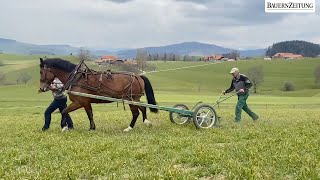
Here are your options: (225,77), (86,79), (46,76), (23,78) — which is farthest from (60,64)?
(225,77)

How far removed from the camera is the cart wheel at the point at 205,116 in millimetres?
14108

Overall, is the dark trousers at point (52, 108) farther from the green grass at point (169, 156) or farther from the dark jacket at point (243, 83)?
the dark jacket at point (243, 83)

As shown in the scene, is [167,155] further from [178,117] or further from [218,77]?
[218,77]

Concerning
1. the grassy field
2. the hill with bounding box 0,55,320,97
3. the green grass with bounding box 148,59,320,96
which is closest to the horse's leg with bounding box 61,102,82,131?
the grassy field

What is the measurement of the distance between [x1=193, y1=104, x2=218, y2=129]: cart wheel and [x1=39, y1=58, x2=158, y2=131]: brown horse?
2.28 metres

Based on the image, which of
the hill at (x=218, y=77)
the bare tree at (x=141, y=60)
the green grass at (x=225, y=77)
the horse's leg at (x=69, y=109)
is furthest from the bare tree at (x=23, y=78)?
the horse's leg at (x=69, y=109)

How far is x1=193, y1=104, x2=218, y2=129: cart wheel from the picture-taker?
14108mm

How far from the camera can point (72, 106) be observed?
14.0 m

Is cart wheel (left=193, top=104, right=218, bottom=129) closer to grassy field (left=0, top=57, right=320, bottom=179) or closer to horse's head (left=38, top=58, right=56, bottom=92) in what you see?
grassy field (left=0, top=57, right=320, bottom=179)

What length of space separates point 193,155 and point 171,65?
546 feet

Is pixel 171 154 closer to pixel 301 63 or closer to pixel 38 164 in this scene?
pixel 38 164

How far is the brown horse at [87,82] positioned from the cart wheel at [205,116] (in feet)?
7.49

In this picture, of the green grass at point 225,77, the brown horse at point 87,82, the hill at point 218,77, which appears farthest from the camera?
the hill at point 218,77

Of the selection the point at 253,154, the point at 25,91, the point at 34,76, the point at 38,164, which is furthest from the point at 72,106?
the point at 34,76
